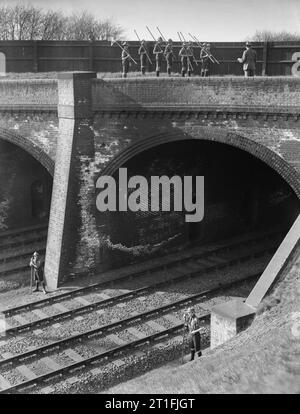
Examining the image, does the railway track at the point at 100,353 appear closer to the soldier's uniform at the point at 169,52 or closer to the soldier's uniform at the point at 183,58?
the soldier's uniform at the point at 183,58

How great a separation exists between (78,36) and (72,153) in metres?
22.4

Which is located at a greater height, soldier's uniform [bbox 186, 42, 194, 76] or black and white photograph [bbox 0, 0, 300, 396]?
soldier's uniform [bbox 186, 42, 194, 76]

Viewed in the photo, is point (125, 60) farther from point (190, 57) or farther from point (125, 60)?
point (190, 57)

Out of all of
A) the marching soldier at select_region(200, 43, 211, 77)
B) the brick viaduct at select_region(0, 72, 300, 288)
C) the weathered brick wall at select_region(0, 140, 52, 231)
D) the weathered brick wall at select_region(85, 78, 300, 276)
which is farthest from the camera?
the weathered brick wall at select_region(0, 140, 52, 231)

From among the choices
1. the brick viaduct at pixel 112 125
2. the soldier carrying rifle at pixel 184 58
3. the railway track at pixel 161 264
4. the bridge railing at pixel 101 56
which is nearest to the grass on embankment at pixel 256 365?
the brick viaduct at pixel 112 125

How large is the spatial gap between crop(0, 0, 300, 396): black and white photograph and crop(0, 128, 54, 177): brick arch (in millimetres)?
51

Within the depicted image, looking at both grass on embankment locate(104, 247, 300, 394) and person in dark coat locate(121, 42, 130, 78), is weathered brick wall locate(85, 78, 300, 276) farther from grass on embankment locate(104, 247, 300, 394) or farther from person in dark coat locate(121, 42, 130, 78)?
grass on embankment locate(104, 247, 300, 394)

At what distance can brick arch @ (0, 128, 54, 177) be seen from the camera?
708 inches

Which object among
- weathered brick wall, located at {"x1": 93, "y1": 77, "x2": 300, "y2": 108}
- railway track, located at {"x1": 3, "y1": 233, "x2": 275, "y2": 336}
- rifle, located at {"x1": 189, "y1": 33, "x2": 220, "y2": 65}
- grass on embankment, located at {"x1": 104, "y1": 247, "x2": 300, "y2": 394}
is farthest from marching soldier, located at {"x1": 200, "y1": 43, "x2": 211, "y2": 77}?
grass on embankment, located at {"x1": 104, "y1": 247, "x2": 300, "y2": 394}

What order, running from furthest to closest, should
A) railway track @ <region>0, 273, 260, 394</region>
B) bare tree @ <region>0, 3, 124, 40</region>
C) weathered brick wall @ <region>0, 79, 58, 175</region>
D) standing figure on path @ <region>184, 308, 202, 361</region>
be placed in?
1. bare tree @ <region>0, 3, 124, 40</region>
2. weathered brick wall @ <region>0, 79, 58, 175</region>
3. standing figure on path @ <region>184, 308, 202, 361</region>
4. railway track @ <region>0, 273, 260, 394</region>

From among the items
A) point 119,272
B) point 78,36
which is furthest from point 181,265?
point 78,36

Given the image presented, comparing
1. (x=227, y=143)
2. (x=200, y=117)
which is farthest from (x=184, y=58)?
(x=227, y=143)

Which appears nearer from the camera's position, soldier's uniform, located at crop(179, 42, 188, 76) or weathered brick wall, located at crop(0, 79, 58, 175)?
weathered brick wall, located at crop(0, 79, 58, 175)

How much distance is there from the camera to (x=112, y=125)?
54.4 feet
